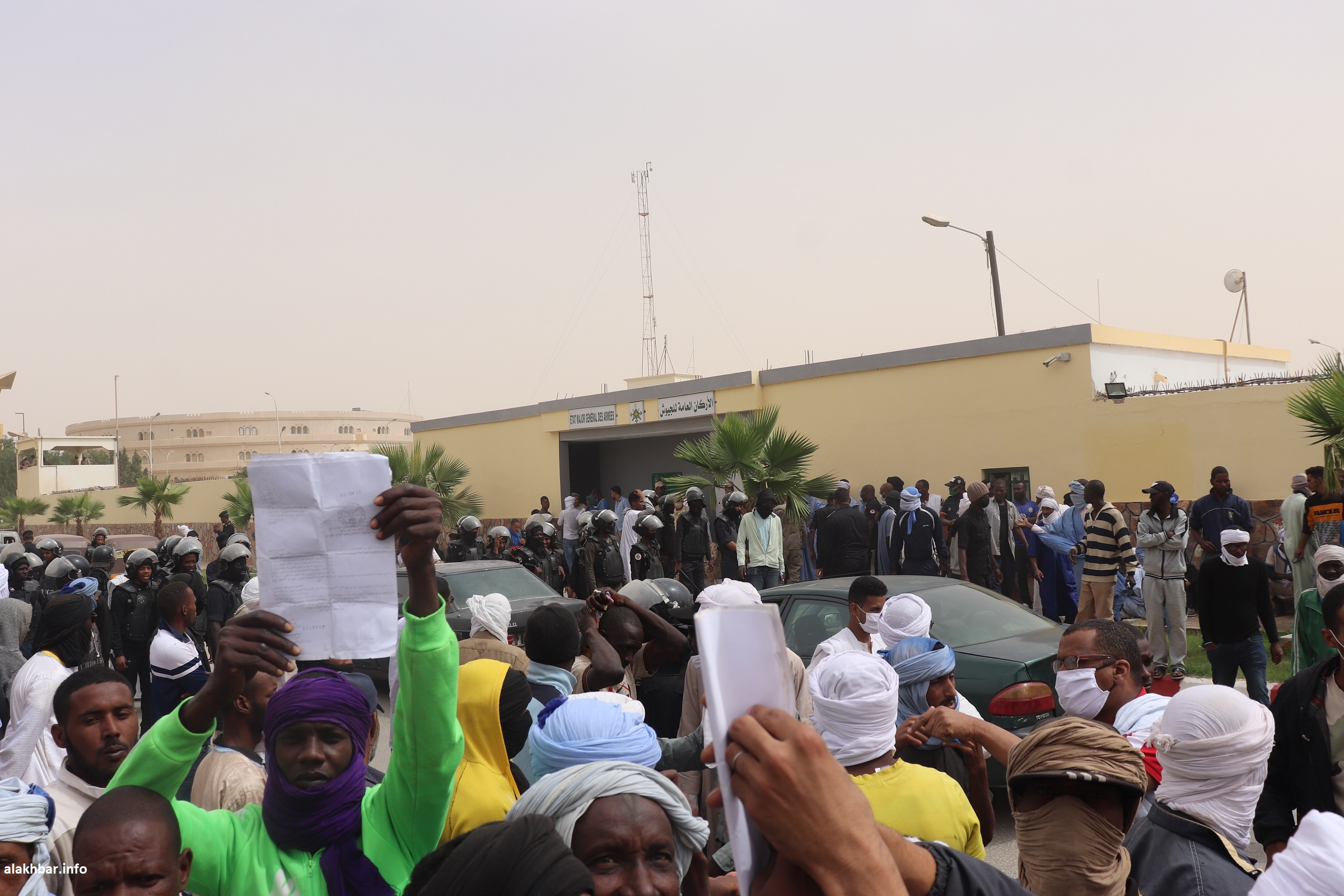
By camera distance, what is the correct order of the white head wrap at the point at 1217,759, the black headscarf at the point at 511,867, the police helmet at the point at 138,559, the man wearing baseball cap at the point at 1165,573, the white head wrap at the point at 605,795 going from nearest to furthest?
the black headscarf at the point at 511,867, the white head wrap at the point at 605,795, the white head wrap at the point at 1217,759, the police helmet at the point at 138,559, the man wearing baseball cap at the point at 1165,573

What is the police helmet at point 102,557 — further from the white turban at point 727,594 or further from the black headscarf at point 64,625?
the white turban at point 727,594

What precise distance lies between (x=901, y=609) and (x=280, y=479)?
4023 millimetres

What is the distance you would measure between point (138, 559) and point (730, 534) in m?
→ 7.73

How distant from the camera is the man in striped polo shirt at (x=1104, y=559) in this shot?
35.8ft

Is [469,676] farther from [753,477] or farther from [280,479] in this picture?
[753,477]

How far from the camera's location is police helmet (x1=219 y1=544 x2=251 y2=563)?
993 centimetres

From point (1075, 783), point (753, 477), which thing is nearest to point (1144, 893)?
point (1075, 783)

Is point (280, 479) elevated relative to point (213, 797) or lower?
elevated

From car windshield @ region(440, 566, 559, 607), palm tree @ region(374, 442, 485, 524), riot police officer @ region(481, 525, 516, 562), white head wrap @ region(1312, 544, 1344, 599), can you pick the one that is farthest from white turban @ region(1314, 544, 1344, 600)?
palm tree @ region(374, 442, 485, 524)

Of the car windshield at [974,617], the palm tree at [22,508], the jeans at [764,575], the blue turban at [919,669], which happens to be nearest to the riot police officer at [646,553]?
the jeans at [764,575]

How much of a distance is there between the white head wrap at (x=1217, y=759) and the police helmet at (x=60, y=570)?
11.5m

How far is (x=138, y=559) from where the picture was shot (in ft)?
31.4

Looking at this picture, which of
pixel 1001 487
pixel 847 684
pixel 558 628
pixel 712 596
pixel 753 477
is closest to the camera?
pixel 847 684

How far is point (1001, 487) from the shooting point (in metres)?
14.4
